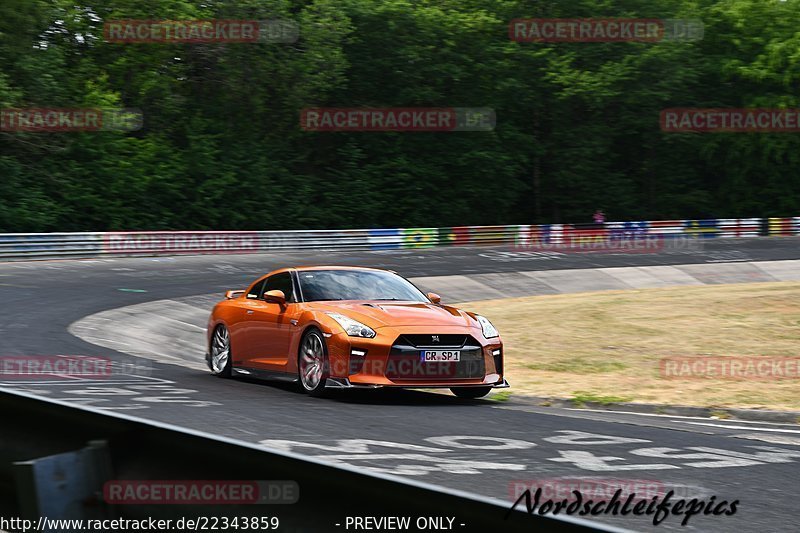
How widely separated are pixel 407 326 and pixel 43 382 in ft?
12.8

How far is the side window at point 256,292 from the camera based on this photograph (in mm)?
13453

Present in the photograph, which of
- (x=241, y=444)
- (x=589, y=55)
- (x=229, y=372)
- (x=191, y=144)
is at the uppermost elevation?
(x=589, y=55)

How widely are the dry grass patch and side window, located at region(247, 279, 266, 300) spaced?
3.45m

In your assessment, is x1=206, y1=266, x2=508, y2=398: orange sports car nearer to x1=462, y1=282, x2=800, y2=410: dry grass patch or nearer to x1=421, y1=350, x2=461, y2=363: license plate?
x1=421, y1=350, x2=461, y2=363: license plate

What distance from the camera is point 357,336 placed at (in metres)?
11.1

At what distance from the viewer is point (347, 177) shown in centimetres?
5744

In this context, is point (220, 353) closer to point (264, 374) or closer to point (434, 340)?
point (264, 374)

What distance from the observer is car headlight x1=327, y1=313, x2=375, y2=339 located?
11.2 m

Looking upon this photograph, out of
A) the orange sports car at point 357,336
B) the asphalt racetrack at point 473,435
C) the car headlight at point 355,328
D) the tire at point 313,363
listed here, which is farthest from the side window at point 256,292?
the car headlight at point 355,328

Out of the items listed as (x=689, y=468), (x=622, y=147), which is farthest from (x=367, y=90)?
(x=689, y=468)

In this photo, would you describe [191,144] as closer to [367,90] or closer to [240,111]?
[240,111]

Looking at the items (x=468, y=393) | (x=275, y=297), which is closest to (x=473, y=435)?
(x=468, y=393)

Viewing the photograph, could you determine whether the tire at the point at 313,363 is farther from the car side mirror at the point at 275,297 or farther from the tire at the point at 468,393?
the tire at the point at 468,393

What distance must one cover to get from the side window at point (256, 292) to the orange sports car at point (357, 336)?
0.14ft
